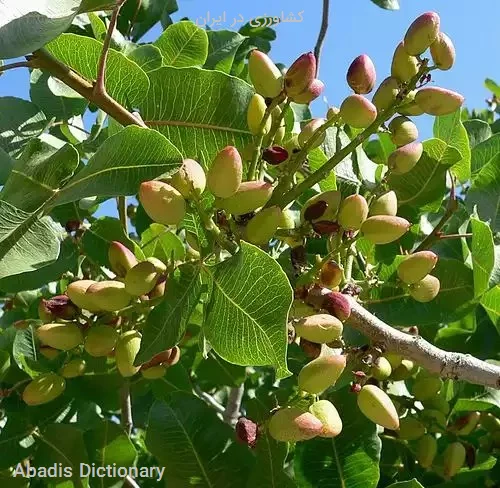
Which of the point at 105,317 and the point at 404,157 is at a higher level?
the point at 404,157

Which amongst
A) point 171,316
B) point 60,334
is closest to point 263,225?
point 171,316

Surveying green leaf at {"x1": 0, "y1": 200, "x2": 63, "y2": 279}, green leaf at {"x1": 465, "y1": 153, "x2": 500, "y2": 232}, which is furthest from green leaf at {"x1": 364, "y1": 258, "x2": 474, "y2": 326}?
green leaf at {"x1": 0, "y1": 200, "x2": 63, "y2": 279}

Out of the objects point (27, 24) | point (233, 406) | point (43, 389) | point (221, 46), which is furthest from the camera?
point (233, 406)

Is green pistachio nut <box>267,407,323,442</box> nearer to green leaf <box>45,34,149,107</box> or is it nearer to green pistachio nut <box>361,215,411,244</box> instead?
green pistachio nut <box>361,215,411,244</box>

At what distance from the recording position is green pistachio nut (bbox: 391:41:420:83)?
3.00 ft

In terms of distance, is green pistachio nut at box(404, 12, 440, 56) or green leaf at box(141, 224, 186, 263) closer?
green pistachio nut at box(404, 12, 440, 56)

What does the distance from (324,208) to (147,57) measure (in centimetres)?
48

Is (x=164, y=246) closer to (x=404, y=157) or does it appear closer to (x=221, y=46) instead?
(x=404, y=157)

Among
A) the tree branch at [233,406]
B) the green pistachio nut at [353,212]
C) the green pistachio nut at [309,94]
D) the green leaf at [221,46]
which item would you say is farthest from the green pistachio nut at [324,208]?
the tree branch at [233,406]

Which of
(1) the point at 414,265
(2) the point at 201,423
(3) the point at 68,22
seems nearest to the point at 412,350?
(1) the point at 414,265

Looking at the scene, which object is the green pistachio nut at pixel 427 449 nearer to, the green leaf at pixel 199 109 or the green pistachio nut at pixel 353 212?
the green pistachio nut at pixel 353 212

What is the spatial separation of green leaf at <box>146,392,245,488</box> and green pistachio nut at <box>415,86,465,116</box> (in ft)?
1.75

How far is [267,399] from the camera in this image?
1111 mm

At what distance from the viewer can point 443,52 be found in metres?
0.90
